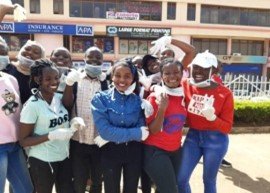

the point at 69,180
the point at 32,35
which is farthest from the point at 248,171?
the point at 32,35

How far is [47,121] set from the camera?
115 inches

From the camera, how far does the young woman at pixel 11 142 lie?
2877 millimetres

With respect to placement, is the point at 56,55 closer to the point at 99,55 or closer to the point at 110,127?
the point at 99,55

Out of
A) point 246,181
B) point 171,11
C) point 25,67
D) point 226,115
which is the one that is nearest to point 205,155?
point 226,115

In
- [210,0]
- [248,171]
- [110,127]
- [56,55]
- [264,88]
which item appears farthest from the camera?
[210,0]

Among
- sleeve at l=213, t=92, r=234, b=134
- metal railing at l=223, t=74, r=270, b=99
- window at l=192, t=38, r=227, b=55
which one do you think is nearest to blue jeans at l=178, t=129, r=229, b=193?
sleeve at l=213, t=92, r=234, b=134

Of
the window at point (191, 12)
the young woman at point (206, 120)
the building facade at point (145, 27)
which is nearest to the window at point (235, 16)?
the building facade at point (145, 27)

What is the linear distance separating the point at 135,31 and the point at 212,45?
7926mm

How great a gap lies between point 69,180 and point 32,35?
82.1 feet

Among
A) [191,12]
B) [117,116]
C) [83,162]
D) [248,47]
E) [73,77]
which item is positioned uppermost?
[191,12]

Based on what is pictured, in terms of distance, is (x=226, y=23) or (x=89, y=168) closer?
(x=89, y=168)

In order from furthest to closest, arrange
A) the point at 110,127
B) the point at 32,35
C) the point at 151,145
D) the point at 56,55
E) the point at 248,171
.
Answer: the point at 32,35 < the point at 248,171 < the point at 56,55 < the point at 151,145 < the point at 110,127

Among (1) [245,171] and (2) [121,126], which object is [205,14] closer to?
(1) [245,171]

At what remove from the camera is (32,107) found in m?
2.85
